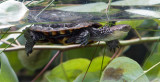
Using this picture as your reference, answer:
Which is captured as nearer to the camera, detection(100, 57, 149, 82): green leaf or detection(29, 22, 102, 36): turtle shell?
detection(100, 57, 149, 82): green leaf

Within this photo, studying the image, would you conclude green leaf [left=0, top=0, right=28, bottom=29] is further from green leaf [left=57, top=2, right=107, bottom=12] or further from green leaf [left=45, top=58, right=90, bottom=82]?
green leaf [left=45, top=58, right=90, bottom=82]

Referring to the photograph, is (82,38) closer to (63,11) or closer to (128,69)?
(63,11)

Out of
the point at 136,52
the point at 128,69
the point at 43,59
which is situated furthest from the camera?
the point at 136,52

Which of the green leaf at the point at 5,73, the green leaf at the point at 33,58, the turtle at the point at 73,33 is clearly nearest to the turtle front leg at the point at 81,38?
the turtle at the point at 73,33

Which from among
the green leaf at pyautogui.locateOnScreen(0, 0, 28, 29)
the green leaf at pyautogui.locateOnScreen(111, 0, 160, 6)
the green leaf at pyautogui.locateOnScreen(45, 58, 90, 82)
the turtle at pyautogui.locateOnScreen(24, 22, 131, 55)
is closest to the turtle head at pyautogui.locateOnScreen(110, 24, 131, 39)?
the turtle at pyautogui.locateOnScreen(24, 22, 131, 55)

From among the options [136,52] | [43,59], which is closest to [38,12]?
[43,59]

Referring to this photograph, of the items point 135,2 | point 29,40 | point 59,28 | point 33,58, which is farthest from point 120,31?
point 33,58
